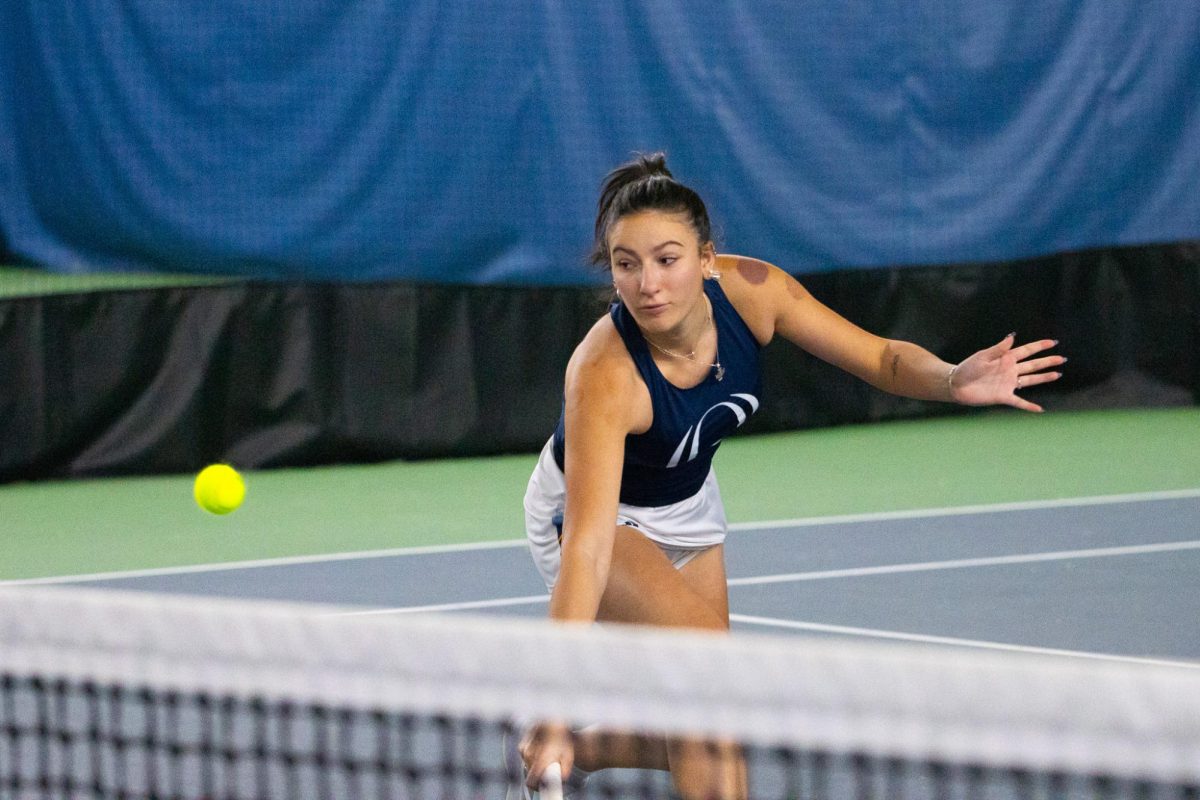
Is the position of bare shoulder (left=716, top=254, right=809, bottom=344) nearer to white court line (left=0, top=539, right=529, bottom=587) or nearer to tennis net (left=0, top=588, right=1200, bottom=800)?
tennis net (left=0, top=588, right=1200, bottom=800)

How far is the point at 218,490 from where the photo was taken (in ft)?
18.3

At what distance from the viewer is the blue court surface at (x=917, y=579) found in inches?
172

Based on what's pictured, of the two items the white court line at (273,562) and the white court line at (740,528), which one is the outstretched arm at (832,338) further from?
the white court line at (740,528)

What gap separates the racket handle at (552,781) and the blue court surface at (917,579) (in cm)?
205

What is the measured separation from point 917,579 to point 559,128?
304cm

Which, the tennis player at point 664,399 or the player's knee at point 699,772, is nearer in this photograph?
the player's knee at point 699,772

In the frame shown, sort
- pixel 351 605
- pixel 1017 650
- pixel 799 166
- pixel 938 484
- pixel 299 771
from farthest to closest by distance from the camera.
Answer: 1. pixel 799 166
2. pixel 938 484
3. pixel 351 605
4. pixel 1017 650
5. pixel 299 771

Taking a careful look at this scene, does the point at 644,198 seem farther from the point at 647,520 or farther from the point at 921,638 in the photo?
the point at 921,638

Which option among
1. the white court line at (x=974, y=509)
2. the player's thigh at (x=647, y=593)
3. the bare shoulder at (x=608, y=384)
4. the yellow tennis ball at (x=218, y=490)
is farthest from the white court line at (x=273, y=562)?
the bare shoulder at (x=608, y=384)

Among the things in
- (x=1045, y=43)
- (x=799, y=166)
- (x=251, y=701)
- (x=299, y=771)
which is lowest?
(x=299, y=771)

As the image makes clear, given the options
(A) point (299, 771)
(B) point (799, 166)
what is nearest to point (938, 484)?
(B) point (799, 166)

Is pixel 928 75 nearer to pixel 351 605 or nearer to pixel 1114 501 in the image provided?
pixel 1114 501

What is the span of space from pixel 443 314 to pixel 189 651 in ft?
17.8

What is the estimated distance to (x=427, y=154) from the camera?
724cm
